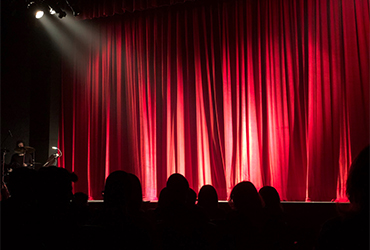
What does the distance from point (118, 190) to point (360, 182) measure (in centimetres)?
115

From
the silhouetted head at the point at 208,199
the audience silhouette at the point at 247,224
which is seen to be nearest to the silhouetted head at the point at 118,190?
the audience silhouette at the point at 247,224

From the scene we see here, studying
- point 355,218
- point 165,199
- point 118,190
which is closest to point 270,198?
point 165,199

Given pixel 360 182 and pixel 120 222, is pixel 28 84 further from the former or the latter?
pixel 360 182

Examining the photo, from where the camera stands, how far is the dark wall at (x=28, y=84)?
24.7 feet

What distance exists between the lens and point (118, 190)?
5.80ft

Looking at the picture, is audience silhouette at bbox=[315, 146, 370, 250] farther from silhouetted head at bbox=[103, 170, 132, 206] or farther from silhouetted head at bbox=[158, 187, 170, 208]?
silhouetted head at bbox=[158, 187, 170, 208]

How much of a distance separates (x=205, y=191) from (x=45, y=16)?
6.39 m

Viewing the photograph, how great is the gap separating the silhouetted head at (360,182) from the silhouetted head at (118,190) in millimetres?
1090

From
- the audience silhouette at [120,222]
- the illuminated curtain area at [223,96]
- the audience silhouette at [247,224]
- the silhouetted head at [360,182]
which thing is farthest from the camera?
the illuminated curtain area at [223,96]

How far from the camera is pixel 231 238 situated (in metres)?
2.17

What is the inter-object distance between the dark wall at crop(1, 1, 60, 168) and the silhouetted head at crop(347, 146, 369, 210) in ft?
23.6

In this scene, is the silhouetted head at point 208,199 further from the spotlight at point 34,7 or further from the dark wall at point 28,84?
the dark wall at point 28,84

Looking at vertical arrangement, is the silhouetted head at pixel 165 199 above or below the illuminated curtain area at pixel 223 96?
below

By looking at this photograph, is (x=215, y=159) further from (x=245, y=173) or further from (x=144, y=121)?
(x=144, y=121)
